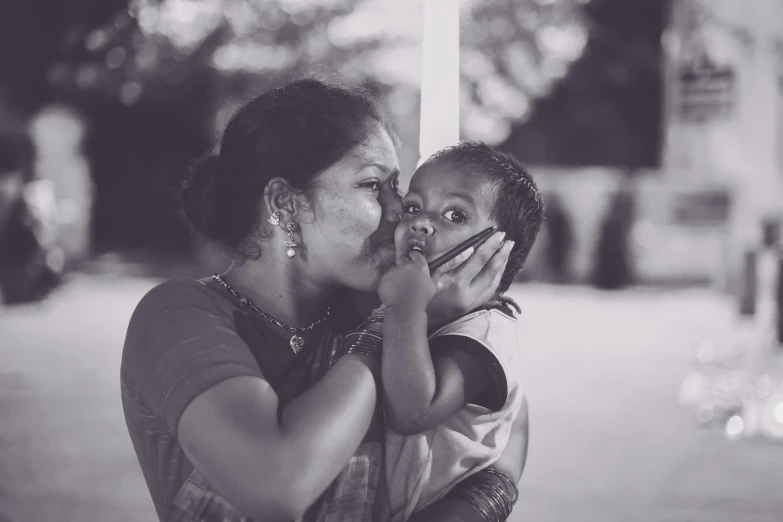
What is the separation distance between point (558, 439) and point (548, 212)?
10.9 meters

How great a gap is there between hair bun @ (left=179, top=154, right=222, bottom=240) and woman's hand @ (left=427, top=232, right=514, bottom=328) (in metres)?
0.52

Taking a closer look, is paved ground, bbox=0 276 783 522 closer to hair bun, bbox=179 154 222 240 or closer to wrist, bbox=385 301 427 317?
hair bun, bbox=179 154 222 240

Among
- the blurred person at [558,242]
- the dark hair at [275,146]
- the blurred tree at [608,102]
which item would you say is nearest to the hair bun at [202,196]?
the dark hair at [275,146]

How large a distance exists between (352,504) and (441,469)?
0.63ft

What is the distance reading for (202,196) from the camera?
178 centimetres

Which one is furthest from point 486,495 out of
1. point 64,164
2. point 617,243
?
point 64,164

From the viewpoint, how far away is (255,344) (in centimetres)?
158

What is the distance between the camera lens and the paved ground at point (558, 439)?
4031 millimetres

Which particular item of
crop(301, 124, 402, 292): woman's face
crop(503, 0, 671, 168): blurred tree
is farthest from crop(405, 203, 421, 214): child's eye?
crop(503, 0, 671, 168): blurred tree

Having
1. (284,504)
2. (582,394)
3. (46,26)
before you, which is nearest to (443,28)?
(284,504)

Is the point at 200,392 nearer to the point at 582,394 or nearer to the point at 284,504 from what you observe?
the point at 284,504

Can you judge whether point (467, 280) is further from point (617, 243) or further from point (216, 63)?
point (216, 63)

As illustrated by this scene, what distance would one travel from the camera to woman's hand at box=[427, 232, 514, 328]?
62.5 inches

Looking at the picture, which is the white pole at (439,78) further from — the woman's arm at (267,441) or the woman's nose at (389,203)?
the woman's arm at (267,441)
